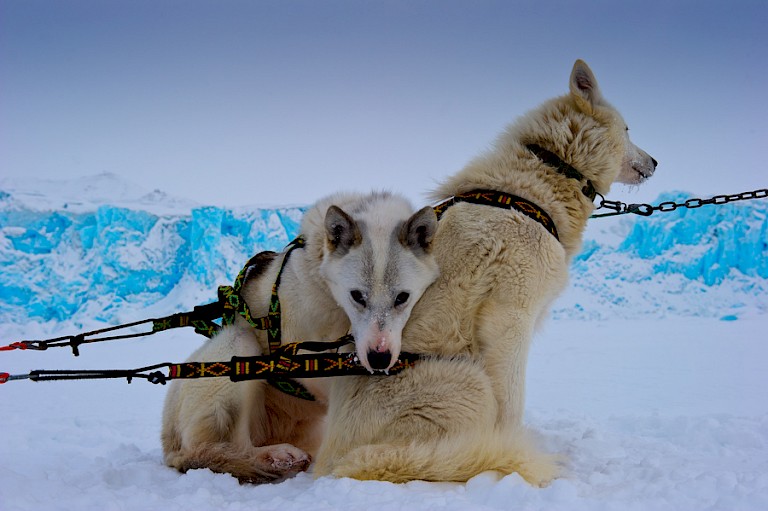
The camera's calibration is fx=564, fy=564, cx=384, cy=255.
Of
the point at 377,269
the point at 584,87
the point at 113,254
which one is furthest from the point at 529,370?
the point at 113,254

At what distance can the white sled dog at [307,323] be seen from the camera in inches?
109

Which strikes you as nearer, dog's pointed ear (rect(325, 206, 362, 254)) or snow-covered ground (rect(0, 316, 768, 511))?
snow-covered ground (rect(0, 316, 768, 511))

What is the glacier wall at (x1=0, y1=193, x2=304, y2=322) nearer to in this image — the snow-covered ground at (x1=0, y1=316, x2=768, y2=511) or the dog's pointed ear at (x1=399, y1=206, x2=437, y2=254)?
the snow-covered ground at (x1=0, y1=316, x2=768, y2=511)

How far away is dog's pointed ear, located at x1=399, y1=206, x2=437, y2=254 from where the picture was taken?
275 cm

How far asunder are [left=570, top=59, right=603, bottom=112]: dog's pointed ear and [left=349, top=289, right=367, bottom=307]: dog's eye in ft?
5.96

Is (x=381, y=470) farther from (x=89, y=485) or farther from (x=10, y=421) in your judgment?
(x=10, y=421)

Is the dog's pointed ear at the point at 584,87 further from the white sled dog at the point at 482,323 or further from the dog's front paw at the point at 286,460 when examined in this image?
the dog's front paw at the point at 286,460

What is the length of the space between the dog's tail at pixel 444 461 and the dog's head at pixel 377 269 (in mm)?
379

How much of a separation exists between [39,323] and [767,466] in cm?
1521

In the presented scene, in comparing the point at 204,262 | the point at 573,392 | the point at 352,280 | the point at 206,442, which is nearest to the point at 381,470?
the point at 352,280

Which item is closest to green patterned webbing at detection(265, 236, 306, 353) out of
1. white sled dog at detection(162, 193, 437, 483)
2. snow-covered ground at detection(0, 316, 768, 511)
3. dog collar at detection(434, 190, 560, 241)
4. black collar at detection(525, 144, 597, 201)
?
white sled dog at detection(162, 193, 437, 483)

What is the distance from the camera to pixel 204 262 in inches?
597

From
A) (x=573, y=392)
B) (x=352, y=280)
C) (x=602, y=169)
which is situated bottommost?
(x=573, y=392)

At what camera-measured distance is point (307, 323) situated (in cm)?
317
